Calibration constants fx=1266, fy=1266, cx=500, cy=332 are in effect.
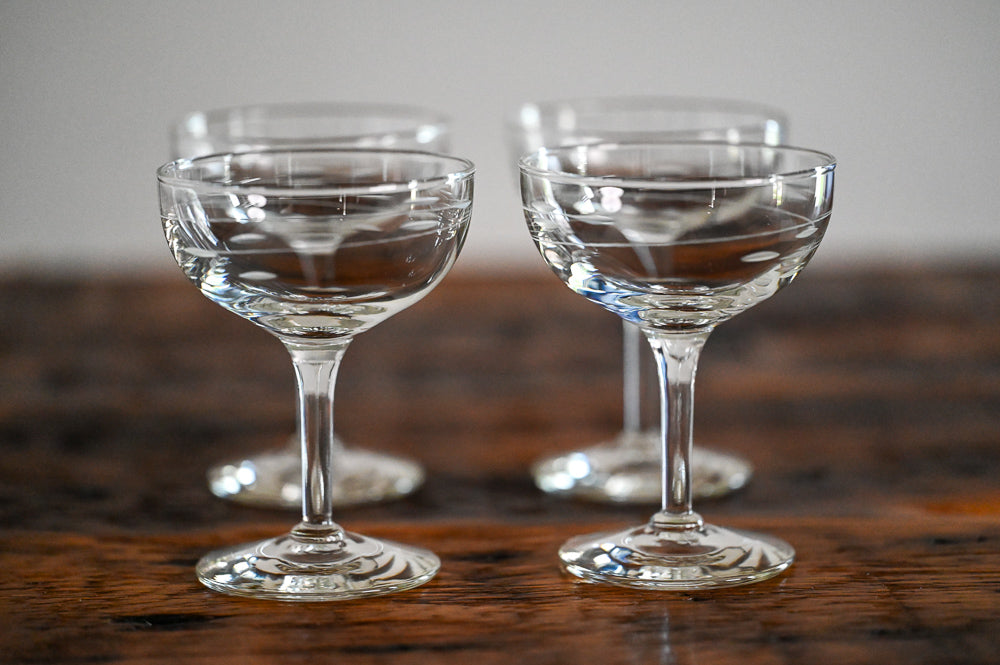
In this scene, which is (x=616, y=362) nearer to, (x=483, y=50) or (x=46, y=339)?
(x=46, y=339)

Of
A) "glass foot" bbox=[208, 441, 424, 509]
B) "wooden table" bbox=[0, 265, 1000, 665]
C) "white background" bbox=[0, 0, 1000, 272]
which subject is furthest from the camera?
"white background" bbox=[0, 0, 1000, 272]

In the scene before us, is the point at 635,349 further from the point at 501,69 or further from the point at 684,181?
the point at 501,69

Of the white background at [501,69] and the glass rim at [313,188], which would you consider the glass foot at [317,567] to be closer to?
the glass rim at [313,188]

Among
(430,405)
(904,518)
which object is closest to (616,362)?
(430,405)

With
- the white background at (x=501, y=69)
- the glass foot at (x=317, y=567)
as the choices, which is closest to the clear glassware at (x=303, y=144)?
the glass foot at (x=317, y=567)

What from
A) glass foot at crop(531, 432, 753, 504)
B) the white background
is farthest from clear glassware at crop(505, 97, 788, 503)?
the white background

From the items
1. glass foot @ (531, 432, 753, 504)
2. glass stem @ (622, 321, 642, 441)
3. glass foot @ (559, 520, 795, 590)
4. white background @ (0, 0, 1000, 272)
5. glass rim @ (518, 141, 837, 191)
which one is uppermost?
white background @ (0, 0, 1000, 272)

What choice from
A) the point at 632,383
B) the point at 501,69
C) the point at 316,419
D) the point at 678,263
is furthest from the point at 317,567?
the point at 501,69

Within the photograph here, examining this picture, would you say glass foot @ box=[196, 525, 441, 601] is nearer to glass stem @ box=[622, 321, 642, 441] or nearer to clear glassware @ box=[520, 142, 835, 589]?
clear glassware @ box=[520, 142, 835, 589]
